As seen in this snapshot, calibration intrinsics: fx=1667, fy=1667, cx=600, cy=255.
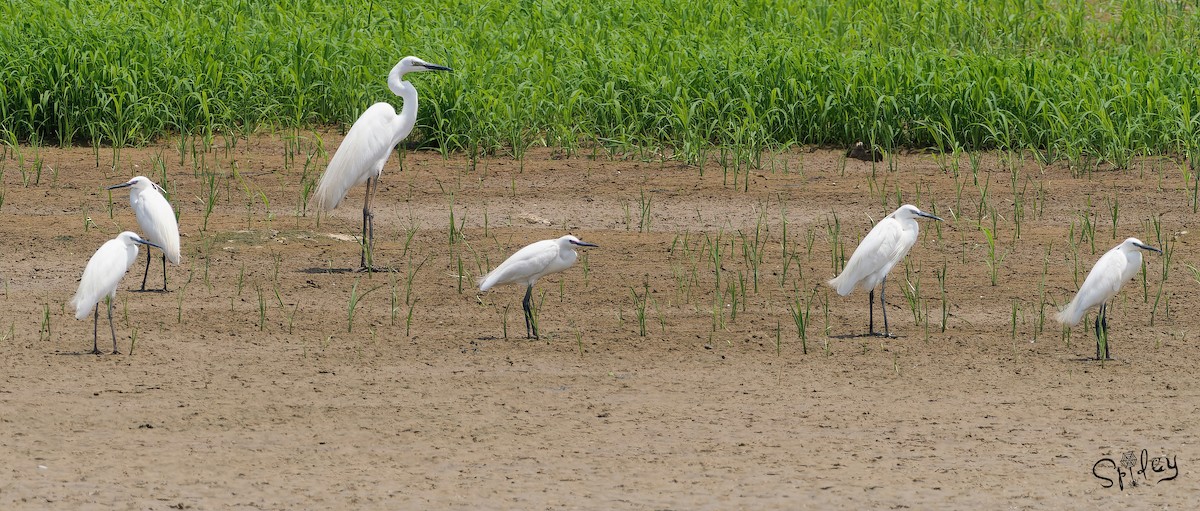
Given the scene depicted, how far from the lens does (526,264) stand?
7.57m

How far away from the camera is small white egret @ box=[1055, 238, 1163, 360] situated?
279 inches

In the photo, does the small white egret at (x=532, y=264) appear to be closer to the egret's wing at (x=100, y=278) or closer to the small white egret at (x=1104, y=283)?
the egret's wing at (x=100, y=278)

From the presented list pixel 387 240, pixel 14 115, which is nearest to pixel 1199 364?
pixel 387 240

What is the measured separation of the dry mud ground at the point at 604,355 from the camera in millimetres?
5648

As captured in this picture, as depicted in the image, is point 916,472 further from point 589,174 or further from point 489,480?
point 589,174

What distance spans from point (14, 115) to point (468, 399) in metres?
7.45

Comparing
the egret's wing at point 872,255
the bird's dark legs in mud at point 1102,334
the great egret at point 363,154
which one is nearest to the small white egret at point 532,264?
the egret's wing at point 872,255

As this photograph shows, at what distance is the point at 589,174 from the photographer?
12070 mm

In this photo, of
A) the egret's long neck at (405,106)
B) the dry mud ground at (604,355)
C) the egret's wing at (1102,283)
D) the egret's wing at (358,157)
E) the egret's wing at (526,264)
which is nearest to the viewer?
the dry mud ground at (604,355)

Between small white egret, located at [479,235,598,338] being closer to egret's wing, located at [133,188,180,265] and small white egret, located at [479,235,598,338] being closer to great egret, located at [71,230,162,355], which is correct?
great egret, located at [71,230,162,355]

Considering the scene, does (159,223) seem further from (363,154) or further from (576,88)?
(576,88)

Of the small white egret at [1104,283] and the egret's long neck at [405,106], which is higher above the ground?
the egret's long neck at [405,106]

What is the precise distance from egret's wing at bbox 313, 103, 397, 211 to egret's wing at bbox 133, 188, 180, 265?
140cm

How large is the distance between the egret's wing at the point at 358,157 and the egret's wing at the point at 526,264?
2.39 m
